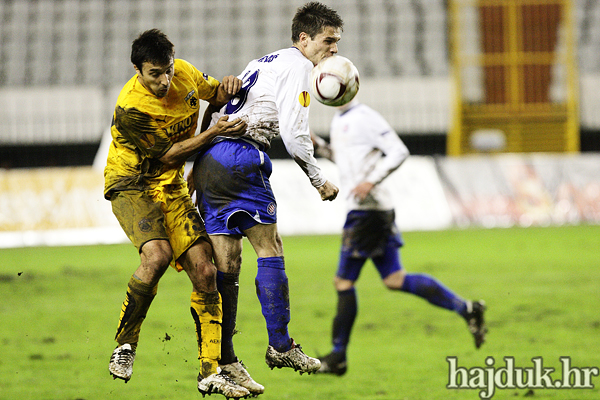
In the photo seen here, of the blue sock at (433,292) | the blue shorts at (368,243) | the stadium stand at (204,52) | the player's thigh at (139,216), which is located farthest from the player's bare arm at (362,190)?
the stadium stand at (204,52)

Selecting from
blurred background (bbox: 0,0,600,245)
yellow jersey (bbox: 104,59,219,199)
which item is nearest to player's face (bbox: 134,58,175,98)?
yellow jersey (bbox: 104,59,219,199)

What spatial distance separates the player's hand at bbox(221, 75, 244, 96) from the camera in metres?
4.74

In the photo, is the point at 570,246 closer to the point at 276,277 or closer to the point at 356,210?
the point at 356,210

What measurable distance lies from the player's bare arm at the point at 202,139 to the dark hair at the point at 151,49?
1.68 feet

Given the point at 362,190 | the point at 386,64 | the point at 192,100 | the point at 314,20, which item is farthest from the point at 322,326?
the point at 386,64

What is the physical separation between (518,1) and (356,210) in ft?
67.8

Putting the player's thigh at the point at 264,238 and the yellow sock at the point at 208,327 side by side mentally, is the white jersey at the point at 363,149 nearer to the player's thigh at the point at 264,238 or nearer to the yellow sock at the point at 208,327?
the player's thigh at the point at 264,238

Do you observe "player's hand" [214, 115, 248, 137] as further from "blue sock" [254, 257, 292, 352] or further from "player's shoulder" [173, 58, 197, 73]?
"blue sock" [254, 257, 292, 352]

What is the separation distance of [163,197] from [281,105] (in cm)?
99

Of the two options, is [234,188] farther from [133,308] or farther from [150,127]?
[133,308]

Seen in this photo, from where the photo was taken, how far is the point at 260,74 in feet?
15.8

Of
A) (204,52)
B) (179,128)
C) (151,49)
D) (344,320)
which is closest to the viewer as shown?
(151,49)

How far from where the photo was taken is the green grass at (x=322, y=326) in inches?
223

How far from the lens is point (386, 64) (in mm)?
25250
